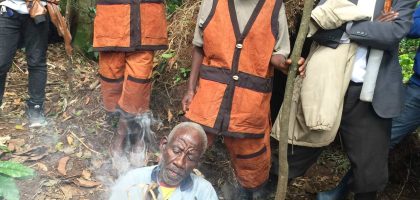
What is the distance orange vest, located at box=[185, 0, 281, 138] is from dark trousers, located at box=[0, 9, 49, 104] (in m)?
2.04

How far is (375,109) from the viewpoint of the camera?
3264 millimetres

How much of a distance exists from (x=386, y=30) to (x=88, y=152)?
3101 mm

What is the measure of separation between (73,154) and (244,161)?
194 cm

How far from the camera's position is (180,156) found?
2.75 metres

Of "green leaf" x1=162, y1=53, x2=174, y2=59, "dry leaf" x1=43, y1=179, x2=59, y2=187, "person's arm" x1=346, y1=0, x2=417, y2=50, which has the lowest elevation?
"dry leaf" x1=43, y1=179, x2=59, y2=187

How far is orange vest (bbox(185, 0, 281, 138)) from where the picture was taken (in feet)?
10.7

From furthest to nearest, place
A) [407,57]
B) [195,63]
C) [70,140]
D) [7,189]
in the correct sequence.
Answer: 1. [407,57]
2. [70,140]
3. [195,63]
4. [7,189]

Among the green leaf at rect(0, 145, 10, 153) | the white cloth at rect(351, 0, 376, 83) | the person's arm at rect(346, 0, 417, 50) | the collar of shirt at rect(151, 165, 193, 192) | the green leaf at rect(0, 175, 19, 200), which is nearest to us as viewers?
the green leaf at rect(0, 175, 19, 200)

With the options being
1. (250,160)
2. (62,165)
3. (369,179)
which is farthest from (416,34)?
(62,165)

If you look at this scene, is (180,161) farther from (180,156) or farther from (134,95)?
(134,95)

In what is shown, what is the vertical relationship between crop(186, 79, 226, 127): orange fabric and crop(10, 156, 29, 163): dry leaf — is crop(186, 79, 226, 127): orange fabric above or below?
above

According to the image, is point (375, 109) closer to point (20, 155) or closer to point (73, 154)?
point (73, 154)

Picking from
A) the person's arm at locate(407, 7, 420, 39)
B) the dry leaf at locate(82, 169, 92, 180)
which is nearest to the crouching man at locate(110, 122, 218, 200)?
the dry leaf at locate(82, 169, 92, 180)

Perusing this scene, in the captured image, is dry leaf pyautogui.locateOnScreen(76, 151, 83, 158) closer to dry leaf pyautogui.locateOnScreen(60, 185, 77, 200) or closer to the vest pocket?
dry leaf pyautogui.locateOnScreen(60, 185, 77, 200)
